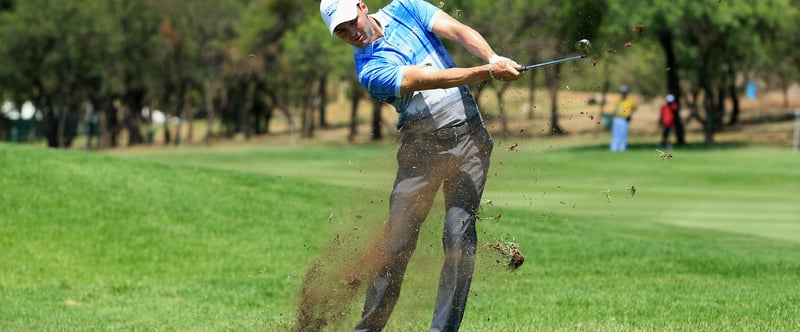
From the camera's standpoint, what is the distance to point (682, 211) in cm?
2062

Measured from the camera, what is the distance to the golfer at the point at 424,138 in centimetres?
716

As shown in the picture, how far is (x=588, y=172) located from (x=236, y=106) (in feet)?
220

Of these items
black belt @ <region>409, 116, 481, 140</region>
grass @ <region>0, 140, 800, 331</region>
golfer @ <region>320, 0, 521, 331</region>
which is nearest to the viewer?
golfer @ <region>320, 0, 521, 331</region>

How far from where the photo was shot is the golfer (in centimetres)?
716

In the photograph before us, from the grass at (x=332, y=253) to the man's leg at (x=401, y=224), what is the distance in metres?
0.16

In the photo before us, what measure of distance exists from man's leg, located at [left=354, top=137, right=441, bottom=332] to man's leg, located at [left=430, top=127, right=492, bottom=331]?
14cm

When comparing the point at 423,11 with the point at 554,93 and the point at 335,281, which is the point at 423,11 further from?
the point at 335,281

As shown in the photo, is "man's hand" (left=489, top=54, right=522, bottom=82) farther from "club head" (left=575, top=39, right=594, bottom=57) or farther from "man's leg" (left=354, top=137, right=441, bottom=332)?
"man's leg" (left=354, top=137, right=441, bottom=332)

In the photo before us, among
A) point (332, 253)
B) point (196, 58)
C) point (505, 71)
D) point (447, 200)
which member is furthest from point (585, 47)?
point (196, 58)

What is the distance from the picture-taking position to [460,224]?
7531mm

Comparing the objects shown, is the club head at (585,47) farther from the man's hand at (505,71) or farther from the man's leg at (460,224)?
the man's leg at (460,224)

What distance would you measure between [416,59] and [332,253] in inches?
57.3

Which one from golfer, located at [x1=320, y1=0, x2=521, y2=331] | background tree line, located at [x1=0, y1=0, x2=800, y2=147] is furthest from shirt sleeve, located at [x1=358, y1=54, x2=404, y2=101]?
background tree line, located at [x1=0, y1=0, x2=800, y2=147]

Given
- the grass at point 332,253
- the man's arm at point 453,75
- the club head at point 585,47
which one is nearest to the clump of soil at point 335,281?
the grass at point 332,253
